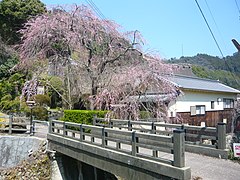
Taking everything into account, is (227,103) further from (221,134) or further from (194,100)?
(221,134)

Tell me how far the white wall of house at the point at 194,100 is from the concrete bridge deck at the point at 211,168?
296 inches

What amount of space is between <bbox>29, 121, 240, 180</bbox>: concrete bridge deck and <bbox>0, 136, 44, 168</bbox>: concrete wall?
707 centimetres

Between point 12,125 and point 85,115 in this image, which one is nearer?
point 85,115

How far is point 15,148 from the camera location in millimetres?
11883

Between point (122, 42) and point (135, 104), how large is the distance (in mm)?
3770

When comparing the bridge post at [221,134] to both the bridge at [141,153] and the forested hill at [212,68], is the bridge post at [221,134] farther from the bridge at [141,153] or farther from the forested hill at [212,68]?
the forested hill at [212,68]

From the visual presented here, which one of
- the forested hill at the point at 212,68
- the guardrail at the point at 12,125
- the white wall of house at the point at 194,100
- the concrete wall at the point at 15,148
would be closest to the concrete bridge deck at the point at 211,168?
the concrete wall at the point at 15,148

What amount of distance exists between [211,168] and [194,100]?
11.7 metres

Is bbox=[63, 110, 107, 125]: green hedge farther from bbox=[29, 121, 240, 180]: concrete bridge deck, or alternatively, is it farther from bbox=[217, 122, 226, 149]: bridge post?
bbox=[217, 122, 226, 149]: bridge post

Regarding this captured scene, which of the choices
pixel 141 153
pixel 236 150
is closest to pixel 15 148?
pixel 141 153

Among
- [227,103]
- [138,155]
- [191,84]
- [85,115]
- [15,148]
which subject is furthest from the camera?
[227,103]

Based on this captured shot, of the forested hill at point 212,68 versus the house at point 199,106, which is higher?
the forested hill at point 212,68

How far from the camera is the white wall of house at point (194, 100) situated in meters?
15.7

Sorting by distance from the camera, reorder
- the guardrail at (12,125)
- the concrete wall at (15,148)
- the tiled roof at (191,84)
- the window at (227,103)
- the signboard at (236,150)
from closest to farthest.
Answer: the signboard at (236,150) < the concrete wall at (15,148) < the guardrail at (12,125) < the tiled roof at (191,84) < the window at (227,103)
